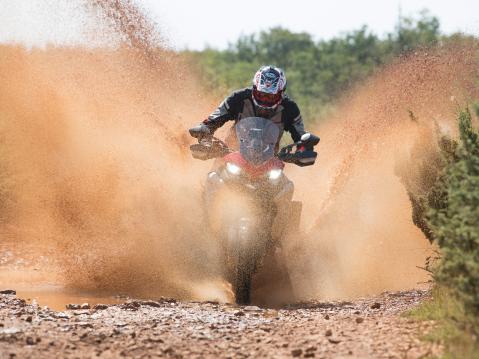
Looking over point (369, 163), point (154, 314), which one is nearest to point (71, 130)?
point (369, 163)

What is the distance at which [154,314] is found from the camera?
801 centimetres

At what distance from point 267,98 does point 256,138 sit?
66cm

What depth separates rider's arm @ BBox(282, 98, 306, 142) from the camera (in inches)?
407

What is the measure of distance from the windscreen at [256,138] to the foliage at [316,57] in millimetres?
53550

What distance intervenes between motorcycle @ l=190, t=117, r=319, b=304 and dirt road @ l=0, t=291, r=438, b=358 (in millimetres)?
592

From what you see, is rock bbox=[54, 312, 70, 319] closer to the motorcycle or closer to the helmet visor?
the motorcycle

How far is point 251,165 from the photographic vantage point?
9.25 meters

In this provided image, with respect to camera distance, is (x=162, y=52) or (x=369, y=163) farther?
(x=162, y=52)

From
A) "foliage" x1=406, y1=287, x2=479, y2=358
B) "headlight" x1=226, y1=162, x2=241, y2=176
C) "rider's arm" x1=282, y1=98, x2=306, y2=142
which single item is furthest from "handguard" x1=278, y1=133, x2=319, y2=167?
"foliage" x1=406, y1=287, x2=479, y2=358

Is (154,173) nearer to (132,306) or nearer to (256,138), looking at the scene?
(256,138)

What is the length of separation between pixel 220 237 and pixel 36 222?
4677 mm

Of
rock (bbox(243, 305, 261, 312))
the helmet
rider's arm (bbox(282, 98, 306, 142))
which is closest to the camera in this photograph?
rock (bbox(243, 305, 261, 312))

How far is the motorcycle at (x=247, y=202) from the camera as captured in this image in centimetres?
898

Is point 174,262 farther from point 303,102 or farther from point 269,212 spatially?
point 303,102
